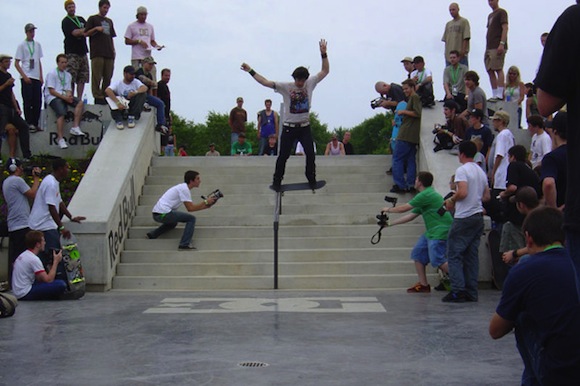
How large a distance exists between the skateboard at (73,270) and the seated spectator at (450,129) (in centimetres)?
651

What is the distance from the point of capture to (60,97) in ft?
56.9

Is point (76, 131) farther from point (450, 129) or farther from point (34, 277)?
point (450, 129)

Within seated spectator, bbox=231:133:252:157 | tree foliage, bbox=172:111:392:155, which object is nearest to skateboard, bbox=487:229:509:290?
seated spectator, bbox=231:133:252:157

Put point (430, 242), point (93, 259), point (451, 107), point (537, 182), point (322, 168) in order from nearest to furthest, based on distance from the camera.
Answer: point (537, 182) → point (430, 242) → point (93, 259) → point (451, 107) → point (322, 168)

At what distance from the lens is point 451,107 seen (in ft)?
51.6

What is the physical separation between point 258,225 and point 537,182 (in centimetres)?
519

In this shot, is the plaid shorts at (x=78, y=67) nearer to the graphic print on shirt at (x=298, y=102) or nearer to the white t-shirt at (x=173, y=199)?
the white t-shirt at (x=173, y=199)

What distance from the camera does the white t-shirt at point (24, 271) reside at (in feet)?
36.4

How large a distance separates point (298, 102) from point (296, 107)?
3.4 inches

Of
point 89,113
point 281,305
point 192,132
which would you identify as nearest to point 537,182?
point 281,305

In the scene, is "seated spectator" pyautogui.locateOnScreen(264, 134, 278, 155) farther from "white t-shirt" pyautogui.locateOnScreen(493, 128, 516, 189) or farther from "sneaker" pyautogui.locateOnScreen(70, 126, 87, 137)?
"white t-shirt" pyautogui.locateOnScreen(493, 128, 516, 189)

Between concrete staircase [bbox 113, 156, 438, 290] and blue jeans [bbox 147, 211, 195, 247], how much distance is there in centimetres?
15

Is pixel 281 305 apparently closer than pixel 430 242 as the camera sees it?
Yes

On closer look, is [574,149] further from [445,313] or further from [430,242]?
[430,242]
